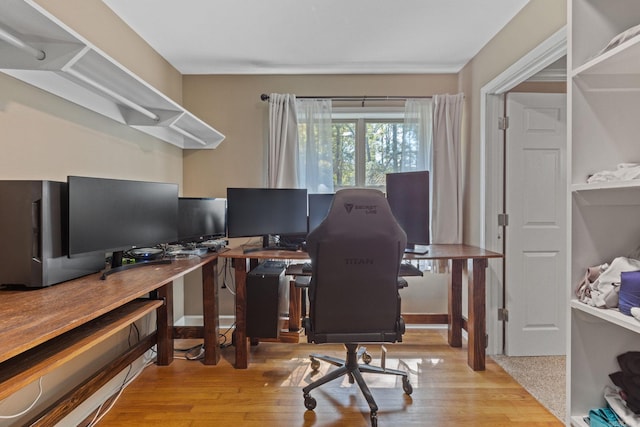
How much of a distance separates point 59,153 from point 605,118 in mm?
2391

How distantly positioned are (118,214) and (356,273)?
1.34 meters

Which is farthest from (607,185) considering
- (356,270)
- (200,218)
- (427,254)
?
(200,218)

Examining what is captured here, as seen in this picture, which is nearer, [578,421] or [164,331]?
[578,421]

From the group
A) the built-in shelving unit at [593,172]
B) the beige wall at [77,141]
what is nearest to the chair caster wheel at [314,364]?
the beige wall at [77,141]

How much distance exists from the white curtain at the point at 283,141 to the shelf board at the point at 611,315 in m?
2.26

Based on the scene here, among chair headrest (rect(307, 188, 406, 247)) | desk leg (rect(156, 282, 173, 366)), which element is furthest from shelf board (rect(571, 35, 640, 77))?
desk leg (rect(156, 282, 173, 366))

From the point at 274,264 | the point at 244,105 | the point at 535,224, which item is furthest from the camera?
the point at 244,105

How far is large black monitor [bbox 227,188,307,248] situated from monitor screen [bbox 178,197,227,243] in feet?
1.00

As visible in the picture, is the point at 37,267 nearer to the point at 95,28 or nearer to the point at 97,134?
the point at 97,134

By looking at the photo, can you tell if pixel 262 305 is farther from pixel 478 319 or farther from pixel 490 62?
pixel 490 62

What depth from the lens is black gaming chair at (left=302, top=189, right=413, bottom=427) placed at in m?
1.70

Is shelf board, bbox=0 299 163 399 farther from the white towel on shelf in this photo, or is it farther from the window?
the window

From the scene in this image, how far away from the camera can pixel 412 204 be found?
8.52ft

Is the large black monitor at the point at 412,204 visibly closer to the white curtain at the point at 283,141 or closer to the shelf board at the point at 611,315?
the white curtain at the point at 283,141
